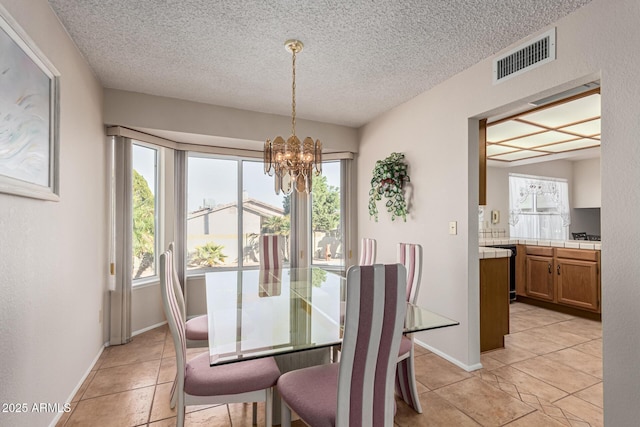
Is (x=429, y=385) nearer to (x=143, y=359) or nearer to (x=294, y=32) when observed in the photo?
(x=143, y=359)

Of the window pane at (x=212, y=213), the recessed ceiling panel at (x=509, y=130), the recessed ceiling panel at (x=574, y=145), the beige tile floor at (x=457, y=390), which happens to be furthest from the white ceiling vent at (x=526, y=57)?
the window pane at (x=212, y=213)

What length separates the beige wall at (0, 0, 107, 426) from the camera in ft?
4.92

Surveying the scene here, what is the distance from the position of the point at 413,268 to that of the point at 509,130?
253 cm

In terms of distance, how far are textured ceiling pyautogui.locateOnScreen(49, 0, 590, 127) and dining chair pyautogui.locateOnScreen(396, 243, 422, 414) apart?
60.6 inches

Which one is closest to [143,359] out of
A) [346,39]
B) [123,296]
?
[123,296]

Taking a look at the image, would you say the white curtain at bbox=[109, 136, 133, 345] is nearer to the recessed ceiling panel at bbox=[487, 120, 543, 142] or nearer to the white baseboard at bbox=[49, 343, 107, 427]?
the white baseboard at bbox=[49, 343, 107, 427]

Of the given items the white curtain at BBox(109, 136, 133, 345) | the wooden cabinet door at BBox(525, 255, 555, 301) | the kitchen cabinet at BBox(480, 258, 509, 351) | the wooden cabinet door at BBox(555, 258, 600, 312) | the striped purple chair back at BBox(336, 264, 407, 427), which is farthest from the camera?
the wooden cabinet door at BBox(525, 255, 555, 301)

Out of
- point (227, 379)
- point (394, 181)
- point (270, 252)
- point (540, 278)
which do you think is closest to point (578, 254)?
point (540, 278)

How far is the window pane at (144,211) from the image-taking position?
3496 mm

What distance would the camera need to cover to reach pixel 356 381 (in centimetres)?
120

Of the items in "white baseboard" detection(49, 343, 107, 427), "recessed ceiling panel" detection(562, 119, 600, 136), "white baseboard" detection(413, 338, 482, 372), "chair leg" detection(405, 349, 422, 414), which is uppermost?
"recessed ceiling panel" detection(562, 119, 600, 136)

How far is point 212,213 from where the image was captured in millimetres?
4203

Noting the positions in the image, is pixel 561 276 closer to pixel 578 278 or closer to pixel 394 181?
pixel 578 278

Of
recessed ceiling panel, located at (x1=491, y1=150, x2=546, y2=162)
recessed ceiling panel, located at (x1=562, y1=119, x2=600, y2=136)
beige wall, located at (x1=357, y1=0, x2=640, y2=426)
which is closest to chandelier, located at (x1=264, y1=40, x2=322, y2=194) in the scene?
beige wall, located at (x1=357, y1=0, x2=640, y2=426)
